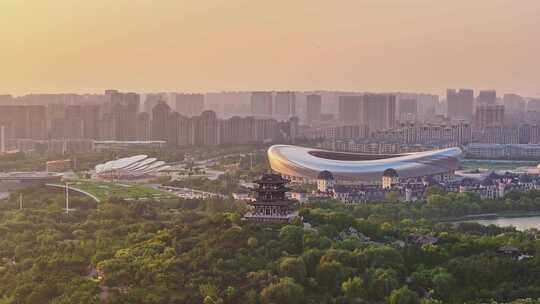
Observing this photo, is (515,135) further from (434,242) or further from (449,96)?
(434,242)

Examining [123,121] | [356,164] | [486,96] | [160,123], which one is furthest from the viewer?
[486,96]

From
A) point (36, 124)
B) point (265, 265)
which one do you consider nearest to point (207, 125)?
point (36, 124)

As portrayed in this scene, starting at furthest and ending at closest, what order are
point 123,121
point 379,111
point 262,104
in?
point 262,104 → point 379,111 → point 123,121

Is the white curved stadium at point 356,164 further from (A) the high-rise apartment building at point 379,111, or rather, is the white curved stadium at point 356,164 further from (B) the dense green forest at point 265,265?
(A) the high-rise apartment building at point 379,111

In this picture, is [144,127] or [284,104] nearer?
[144,127]

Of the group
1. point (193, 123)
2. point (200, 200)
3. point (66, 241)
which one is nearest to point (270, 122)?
point (193, 123)

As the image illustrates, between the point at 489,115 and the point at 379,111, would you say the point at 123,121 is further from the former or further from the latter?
the point at 489,115
